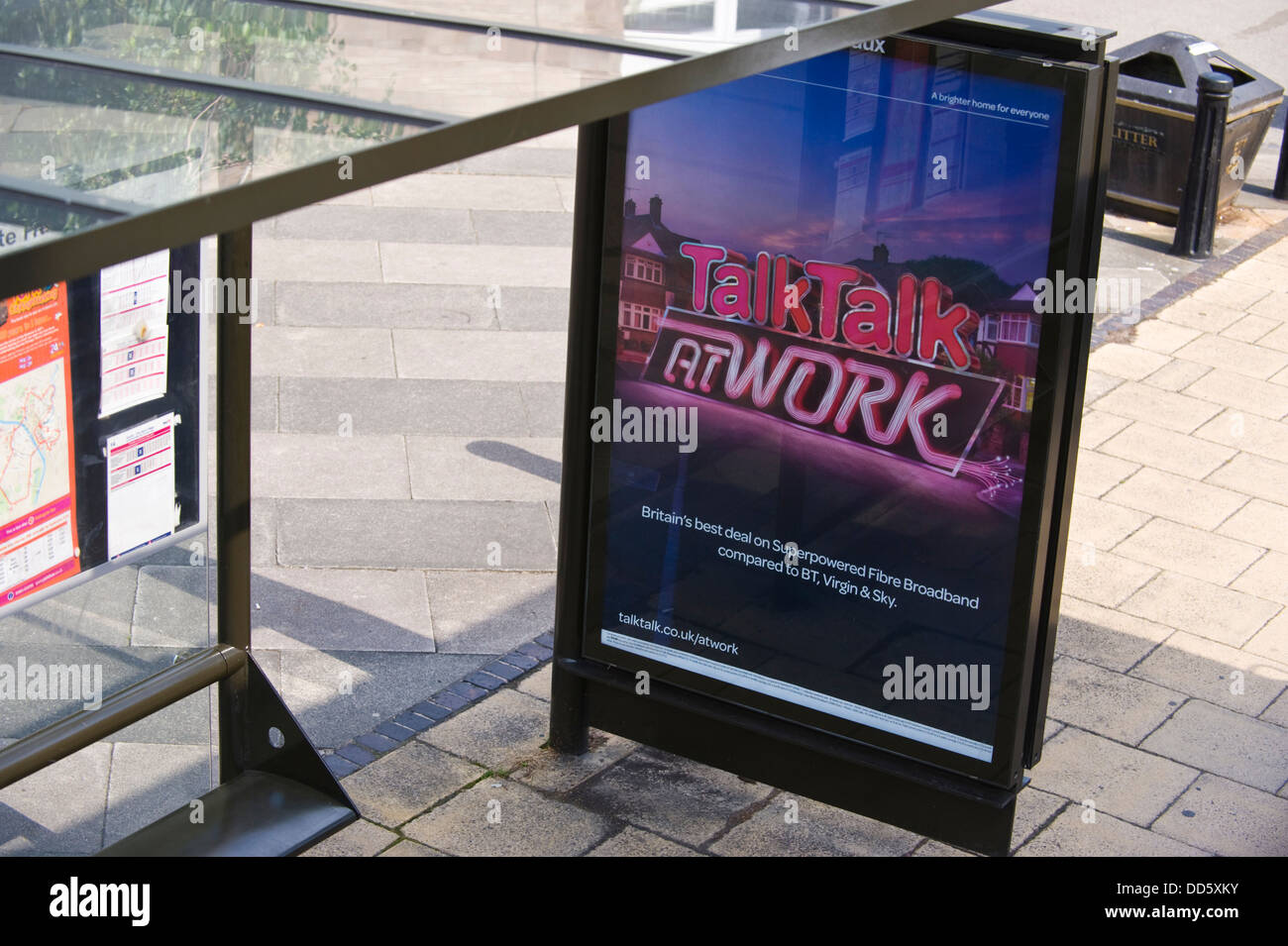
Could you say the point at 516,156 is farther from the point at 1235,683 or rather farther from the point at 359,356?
the point at 1235,683

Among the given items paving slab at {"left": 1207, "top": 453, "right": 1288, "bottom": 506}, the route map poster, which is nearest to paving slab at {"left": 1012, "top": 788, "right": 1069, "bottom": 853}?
paving slab at {"left": 1207, "top": 453, "right": 1288, "bottom": 506}

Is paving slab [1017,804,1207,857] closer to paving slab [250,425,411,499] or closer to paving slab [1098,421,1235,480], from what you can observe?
paving slab [1098,421,1235,480]

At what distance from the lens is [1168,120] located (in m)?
9.66

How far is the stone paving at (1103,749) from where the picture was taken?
181 inches

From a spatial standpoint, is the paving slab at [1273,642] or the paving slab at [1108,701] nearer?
the paving slab at [1108,701]

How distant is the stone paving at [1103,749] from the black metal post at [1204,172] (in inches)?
114

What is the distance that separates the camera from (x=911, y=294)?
399cm

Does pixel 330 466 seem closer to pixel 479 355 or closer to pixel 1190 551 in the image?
pixel 479 355

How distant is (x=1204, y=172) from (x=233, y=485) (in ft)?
24.3

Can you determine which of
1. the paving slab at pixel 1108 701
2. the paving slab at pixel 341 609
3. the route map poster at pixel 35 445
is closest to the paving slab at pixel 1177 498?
the paving slab at pixel 1108 701

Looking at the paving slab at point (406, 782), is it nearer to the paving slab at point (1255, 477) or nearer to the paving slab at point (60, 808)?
the paving slab at point (60, 808)

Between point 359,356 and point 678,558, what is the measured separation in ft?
11.8

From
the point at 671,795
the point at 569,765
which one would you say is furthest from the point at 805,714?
the point at 569,765

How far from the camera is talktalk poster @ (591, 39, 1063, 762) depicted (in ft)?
12.7
